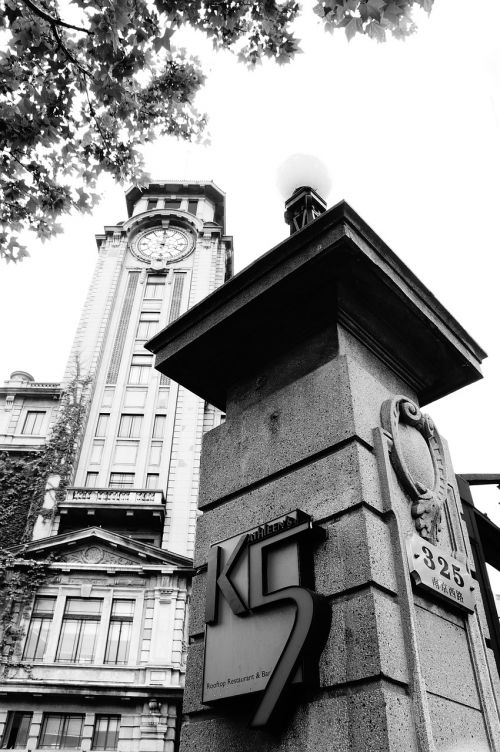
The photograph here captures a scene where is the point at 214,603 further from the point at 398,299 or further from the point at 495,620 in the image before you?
the point at 495,620

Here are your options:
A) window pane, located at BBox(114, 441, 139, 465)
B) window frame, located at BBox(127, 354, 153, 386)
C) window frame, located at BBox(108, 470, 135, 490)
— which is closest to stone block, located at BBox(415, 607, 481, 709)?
window frame, located at BBox(108, 470, 135, 490)

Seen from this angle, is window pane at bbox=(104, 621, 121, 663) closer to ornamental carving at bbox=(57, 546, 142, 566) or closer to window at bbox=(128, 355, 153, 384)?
ornamental carving at bbox=(57, 546, 142, 566)

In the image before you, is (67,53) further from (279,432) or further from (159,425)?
(159,425)

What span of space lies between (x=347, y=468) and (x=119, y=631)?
2344cm

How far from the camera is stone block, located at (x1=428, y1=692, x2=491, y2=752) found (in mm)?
3039

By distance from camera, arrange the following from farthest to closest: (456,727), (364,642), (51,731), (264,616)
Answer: (51,731) → (264,616) → (456,727) → (364,642)

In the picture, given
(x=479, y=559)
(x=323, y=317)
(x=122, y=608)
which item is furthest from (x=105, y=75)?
(x=122, y=608)

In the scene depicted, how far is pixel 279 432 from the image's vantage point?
4180 millimetres

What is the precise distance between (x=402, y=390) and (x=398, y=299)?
76 cm

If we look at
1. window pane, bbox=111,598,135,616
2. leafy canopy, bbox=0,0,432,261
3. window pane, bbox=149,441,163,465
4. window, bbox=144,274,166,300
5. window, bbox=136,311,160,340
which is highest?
window, bbox=144,274,166,300

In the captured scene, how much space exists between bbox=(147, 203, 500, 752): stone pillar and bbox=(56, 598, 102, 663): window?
22.2m

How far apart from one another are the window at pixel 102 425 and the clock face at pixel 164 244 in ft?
38.6

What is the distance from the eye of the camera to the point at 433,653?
3314 millimetres

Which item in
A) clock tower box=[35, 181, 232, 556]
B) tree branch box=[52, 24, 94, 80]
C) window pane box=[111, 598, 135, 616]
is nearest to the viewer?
tree branch box=[52, 24, 94, 80]
